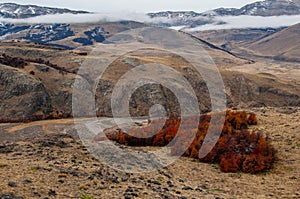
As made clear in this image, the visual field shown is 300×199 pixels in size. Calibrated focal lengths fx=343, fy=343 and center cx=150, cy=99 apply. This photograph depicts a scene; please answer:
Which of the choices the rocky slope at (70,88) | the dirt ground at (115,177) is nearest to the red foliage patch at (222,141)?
the dirt ground at (115,177)

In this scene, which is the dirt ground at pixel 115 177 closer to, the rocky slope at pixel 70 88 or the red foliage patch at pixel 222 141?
the red foliage patch at pixel 222 141

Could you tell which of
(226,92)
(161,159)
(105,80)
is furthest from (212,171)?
(226,92)

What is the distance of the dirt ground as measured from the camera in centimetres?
1397

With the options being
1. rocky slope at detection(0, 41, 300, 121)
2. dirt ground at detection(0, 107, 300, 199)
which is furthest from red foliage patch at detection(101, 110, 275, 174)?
rocky slope at detection(0, 41, 300, 121)

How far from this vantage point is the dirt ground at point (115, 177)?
1397 centimetres

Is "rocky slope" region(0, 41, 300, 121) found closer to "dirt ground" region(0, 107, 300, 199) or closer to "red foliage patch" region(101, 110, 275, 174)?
"red foliage patch" region(101, 110, 275, 174)

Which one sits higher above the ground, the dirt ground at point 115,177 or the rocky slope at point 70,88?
the dirt ground at point 115,177

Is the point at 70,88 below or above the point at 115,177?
below

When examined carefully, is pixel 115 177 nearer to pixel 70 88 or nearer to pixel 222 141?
pixel 222 141

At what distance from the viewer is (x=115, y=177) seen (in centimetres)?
1625

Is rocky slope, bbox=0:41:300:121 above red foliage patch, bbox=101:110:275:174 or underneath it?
underneath

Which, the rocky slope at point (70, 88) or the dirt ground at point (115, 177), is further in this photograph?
the rocky slope at point (70, 88)

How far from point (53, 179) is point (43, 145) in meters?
6.54

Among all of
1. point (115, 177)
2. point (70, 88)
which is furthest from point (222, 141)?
point (70, 88)
